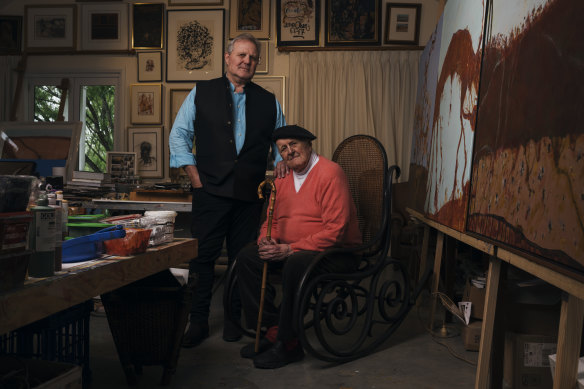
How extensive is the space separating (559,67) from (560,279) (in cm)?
61

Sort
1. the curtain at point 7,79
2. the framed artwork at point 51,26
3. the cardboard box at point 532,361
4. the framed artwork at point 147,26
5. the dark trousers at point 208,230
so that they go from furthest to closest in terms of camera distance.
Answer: the curtain at point 7,79
the framed artwork at point 51,26
the framed artwork at point 147,26
the dark trousers at point 208,230
the cardboard box at point 532,361

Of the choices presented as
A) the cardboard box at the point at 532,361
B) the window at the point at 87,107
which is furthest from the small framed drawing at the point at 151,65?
the cardboard box at the point at 532,361

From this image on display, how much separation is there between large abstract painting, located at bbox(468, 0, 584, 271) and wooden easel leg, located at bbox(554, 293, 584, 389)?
0.19m

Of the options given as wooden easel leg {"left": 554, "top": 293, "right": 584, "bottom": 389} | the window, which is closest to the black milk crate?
wooden easel leg {"left": 554, "top": 293, "right": 584, "bottom": 389}

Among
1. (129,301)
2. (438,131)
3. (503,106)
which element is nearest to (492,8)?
(503,106)

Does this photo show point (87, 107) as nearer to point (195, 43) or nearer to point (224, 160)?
point (195, 43)

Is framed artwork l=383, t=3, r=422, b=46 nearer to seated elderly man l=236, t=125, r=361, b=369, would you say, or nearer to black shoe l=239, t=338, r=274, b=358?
seated elderly man l=236, t=125, r=361, b=369

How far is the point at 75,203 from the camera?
3.82 m

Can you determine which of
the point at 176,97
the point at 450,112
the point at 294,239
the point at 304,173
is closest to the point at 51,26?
the point at 176,97

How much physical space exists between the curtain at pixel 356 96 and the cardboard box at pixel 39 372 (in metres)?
4.68

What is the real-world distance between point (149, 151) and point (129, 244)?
4.59m

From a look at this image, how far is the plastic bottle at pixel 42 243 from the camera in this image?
4.37 feet

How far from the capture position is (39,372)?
4.85 ft

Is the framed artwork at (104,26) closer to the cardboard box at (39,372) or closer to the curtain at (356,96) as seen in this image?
the curtain at (356,96)
